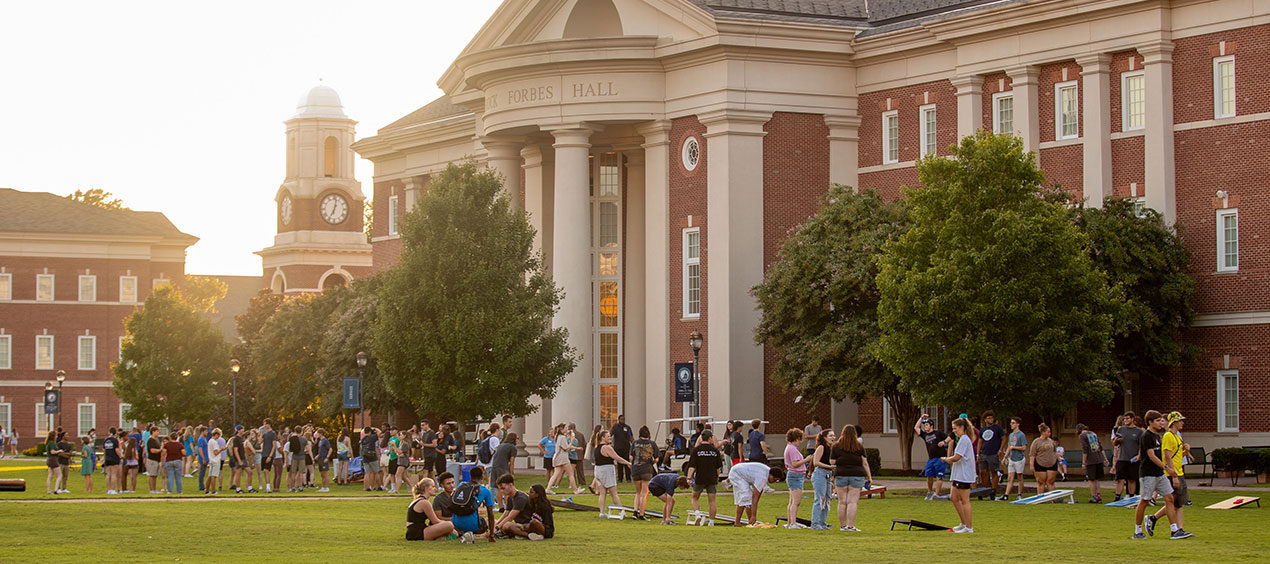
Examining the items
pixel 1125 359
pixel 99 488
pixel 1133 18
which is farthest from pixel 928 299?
pixel 99 488

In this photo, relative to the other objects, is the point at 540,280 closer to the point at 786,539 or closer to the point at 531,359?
the point at 531,359

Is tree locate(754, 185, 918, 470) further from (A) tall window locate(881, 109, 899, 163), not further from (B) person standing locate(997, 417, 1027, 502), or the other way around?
(B) person standing locate(997, 417, 1027, 502)

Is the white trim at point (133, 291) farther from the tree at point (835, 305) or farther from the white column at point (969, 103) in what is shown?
the white column at point (969, 103)

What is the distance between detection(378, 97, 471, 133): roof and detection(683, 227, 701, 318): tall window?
17982 mm

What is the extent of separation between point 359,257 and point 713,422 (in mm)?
65903

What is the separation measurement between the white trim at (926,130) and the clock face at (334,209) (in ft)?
225

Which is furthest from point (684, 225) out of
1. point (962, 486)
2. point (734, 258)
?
point (962, 486)

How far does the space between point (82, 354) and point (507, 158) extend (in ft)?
175

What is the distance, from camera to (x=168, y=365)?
89938 mm

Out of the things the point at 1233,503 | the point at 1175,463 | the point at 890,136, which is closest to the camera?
the point at 1175,463

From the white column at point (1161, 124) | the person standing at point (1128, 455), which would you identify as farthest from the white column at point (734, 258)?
the person standing at point (1128, 455)

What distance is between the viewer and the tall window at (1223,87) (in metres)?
47.2

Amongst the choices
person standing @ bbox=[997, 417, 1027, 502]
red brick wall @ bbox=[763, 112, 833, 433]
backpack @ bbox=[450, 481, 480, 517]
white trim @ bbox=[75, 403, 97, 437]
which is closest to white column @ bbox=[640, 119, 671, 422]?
red brick wall @ bbox=[763, 112, 833, 433]

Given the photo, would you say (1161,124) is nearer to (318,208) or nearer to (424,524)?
(424,524)
